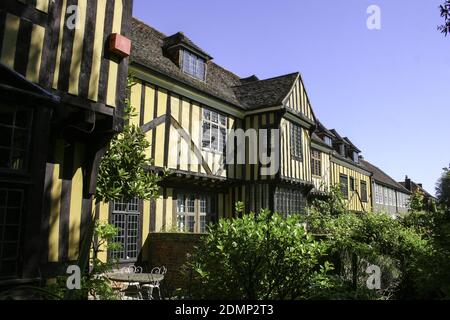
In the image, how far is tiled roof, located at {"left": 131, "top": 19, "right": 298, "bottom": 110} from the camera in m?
11.4

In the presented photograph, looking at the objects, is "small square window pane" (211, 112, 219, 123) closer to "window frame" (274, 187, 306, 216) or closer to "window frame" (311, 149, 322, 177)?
"window frame" (274, 187, 306, 216)

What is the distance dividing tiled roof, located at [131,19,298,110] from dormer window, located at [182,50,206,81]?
0.26 m

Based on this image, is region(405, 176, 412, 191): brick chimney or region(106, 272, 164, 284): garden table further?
region(405, 176, 412, 191): brick chimney

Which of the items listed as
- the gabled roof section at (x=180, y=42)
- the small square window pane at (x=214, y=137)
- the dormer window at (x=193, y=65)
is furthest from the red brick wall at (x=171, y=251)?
the gabled roof section at (x=180, y=42)

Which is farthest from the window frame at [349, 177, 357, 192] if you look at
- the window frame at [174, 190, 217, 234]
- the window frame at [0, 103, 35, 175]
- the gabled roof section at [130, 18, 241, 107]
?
the window frame at [0, 103, 35, 175]

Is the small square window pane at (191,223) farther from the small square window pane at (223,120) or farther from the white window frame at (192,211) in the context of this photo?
the small square window pane at (223,120)

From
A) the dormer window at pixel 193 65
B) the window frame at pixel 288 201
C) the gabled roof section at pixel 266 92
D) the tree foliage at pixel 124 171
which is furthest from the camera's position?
the gabled roof section at pixel 266 92

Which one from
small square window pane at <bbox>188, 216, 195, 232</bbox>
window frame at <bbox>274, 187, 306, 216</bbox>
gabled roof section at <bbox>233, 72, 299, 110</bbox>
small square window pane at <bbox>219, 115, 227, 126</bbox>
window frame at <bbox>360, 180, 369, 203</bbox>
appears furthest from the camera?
window frame at <bbox>360, 180, 369, 203</bbox>

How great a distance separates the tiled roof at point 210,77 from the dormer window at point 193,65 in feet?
0.85

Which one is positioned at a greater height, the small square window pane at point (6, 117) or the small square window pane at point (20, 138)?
the small square window pane at point (6, 117)

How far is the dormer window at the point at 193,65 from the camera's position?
13.1 m

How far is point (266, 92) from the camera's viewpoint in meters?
15.5


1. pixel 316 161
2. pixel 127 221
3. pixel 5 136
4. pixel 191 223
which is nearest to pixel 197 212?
pixel 191 223
